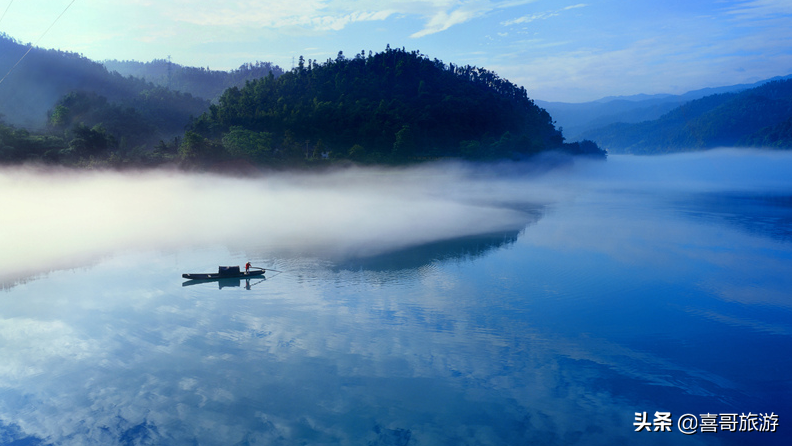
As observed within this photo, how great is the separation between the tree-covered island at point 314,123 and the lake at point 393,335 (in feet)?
45.9

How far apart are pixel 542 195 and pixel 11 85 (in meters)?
73.4

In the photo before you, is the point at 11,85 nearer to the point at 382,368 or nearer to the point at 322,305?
the point at 322,305

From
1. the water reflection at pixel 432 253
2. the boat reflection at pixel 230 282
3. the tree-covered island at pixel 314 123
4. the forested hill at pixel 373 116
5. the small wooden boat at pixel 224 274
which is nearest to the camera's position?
the boat reflection at pixel 230 282

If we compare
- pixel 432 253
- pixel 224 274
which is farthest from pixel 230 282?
pixel 432 253

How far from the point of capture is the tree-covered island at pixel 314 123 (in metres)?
41.2

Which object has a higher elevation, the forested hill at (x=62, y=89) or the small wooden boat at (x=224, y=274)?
the forested hill at (x=62, y=89)

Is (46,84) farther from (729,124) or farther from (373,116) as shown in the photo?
(729,124)

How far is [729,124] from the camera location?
365ft

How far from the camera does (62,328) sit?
1277 centimetres

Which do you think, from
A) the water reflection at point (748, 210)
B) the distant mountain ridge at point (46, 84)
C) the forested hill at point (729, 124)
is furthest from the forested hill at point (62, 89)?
the forested hill at point (729, 124)

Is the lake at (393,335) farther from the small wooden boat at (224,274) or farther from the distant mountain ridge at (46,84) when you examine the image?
the distant mountain ridge at (46,84)

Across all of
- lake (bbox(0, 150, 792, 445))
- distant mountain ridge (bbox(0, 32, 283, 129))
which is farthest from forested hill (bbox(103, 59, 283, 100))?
lake (bbox(0, 150, 792, 445))

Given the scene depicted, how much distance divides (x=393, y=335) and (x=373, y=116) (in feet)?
158

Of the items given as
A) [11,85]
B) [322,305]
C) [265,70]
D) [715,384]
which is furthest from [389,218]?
[265,70]
